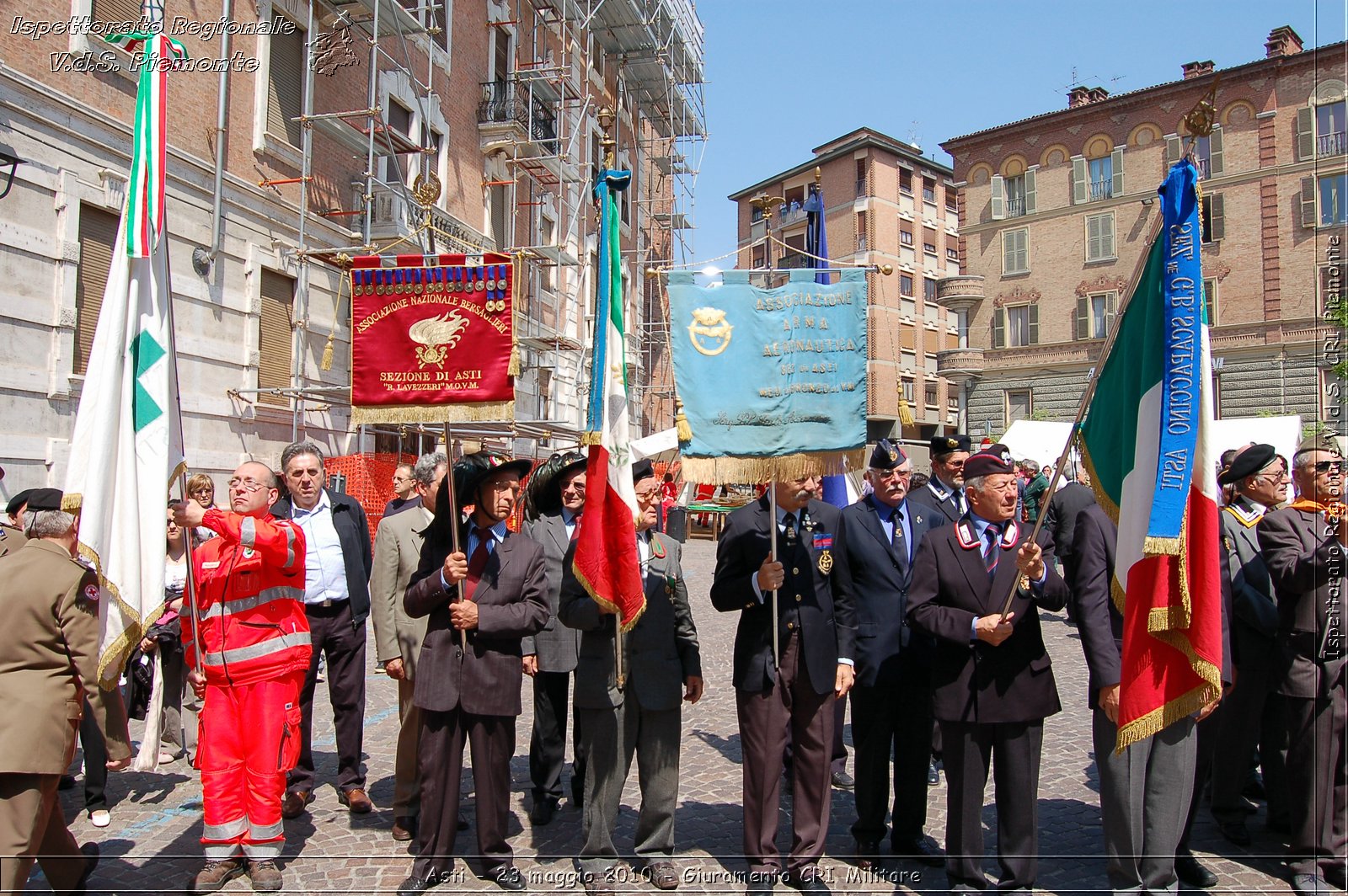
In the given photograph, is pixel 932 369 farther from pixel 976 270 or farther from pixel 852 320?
pixel 852 320

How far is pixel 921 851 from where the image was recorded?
4.95 m

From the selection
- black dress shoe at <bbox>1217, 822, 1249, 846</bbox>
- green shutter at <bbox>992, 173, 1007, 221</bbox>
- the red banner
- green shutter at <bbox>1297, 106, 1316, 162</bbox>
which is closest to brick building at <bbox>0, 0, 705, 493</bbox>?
the red banner

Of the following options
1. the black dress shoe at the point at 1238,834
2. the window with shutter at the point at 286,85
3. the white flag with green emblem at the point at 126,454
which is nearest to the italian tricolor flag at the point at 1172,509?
the black dress shoe at the point at 1238,834

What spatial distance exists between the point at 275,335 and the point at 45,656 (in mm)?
11603

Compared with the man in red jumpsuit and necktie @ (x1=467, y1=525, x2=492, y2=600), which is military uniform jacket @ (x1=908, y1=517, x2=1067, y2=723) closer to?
necktie @ (x1=467, y1=525, x2=492, y2=600)

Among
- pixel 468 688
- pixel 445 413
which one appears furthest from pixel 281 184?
pixel 468 688

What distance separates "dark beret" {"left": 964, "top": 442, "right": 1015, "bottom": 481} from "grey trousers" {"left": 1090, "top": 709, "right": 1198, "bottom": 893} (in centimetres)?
135

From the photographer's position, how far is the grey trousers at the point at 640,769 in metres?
4.65

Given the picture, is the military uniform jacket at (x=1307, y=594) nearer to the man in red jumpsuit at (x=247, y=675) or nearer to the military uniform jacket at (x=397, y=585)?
the military uniform jacket at (x=397, y=585)

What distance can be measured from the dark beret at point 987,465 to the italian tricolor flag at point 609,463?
1716 mm

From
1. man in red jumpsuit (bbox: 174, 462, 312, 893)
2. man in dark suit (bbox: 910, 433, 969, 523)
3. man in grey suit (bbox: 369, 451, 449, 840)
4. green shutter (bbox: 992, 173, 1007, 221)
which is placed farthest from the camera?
green shutter (bbox: 992, 173, 1007, 221)

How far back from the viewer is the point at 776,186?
176ft

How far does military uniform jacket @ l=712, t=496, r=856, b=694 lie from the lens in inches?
184

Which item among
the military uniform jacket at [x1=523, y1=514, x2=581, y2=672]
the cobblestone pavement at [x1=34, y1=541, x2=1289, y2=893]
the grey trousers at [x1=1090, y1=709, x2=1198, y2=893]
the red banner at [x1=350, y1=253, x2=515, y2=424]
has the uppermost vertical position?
the red banner at [x1=350, y1=253, x2=515, y2=424]
